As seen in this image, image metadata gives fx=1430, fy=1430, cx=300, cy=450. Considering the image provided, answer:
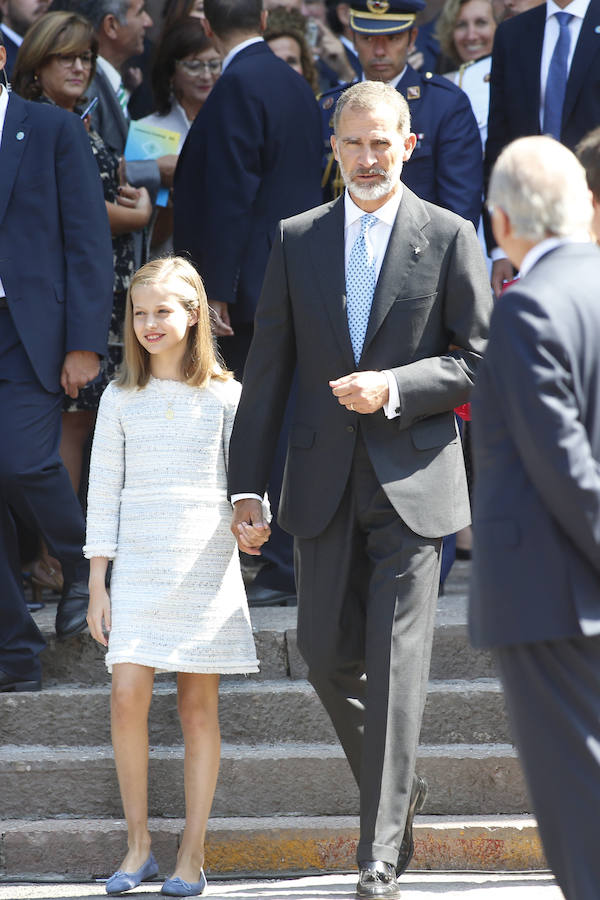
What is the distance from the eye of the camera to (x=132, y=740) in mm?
4031

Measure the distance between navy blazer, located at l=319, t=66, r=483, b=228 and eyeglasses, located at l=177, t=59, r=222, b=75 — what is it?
113 centimetres

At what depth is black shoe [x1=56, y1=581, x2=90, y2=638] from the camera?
4996 millimetres

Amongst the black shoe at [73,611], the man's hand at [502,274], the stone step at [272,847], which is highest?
the man's hand at [502,274]

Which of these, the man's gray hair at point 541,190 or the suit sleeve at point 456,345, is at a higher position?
the man's gray hair at point 541,190

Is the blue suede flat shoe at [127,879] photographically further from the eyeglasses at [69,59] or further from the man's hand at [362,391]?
the eyeglasses at [69,59]

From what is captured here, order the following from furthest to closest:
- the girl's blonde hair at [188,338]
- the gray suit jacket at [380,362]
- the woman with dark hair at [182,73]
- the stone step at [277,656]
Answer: the woman with dark hair at [182,73] → the stone step at [277,656] → the girl's blonde hair at [188,338] → the gray suit jacket at [380,362]

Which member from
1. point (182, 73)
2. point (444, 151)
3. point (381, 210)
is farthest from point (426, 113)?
point (381, 210)

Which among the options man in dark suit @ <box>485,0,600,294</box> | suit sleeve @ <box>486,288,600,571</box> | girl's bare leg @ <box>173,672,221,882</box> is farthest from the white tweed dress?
man in dark suit @ <box>485,0,600,294</box>

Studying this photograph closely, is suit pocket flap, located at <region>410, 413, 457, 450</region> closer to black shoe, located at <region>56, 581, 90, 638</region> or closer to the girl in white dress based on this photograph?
the girl in white dress

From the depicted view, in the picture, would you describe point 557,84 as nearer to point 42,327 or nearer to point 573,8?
point 573,8

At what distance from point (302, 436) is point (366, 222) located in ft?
2.04

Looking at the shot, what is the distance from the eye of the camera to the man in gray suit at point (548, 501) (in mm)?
2770

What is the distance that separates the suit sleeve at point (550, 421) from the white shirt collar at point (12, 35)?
468 cm

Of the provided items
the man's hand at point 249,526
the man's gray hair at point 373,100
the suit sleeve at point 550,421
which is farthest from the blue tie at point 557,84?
the suit sleeve at point 550,421
